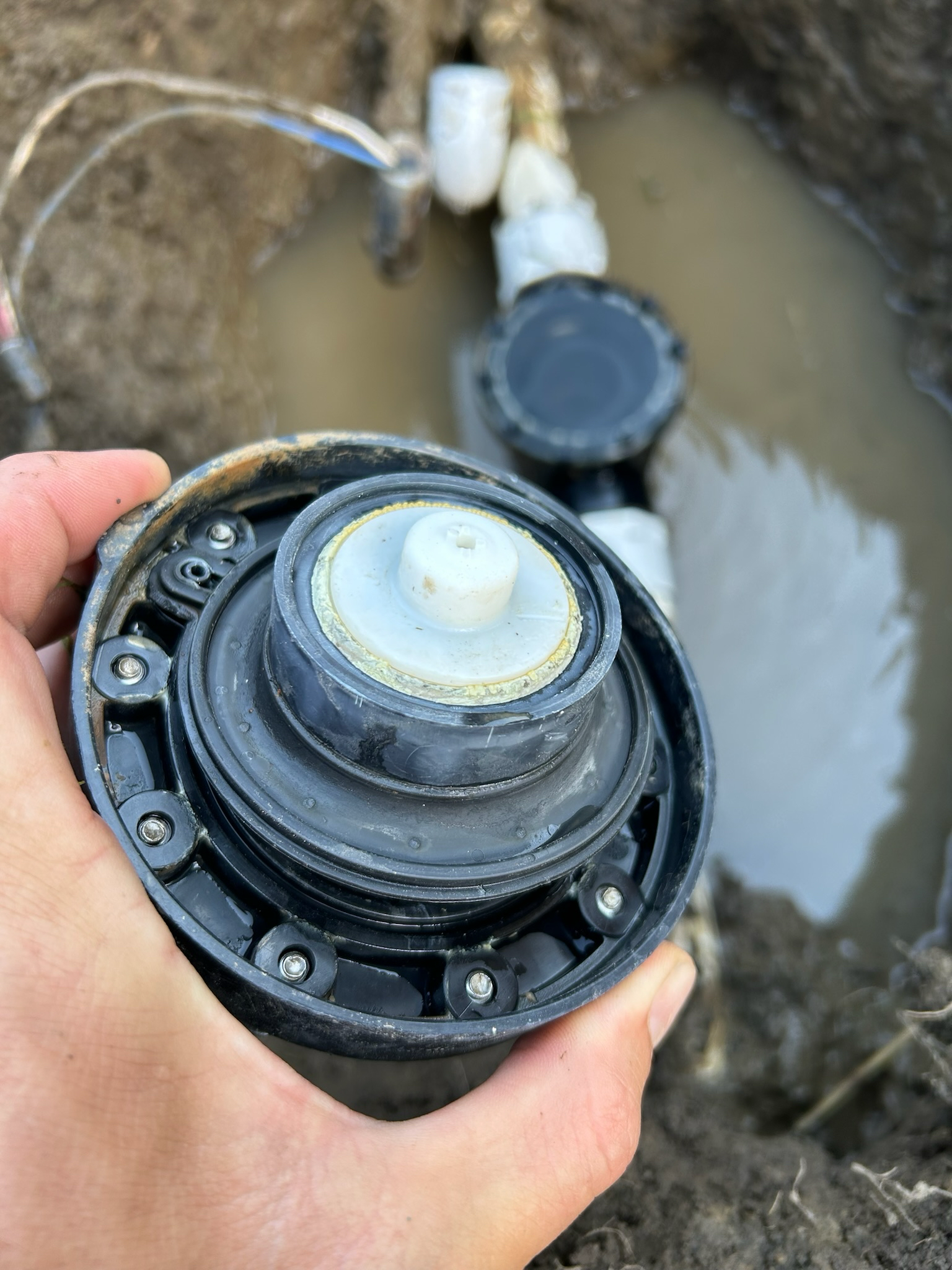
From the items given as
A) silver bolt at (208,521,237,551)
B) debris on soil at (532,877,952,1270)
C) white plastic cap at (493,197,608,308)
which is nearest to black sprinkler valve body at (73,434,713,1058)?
silver bolt at (208,521,237,551)

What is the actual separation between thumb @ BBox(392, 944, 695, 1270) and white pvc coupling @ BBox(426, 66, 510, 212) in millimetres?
2102

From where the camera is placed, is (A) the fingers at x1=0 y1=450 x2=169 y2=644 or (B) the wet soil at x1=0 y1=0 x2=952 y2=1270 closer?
(A) the fingers at x1=0 y1=450 x2=169 y2=644

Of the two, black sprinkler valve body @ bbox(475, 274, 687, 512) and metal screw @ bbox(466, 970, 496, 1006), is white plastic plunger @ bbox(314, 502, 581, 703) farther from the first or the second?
black sprinkler valve body @ bbox(475, 274, 687, 512)

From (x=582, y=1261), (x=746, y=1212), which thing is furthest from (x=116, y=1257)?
(x=746, y=1212)

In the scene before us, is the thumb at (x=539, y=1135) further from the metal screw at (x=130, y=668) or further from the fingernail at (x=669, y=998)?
the metal screw at (x=130, y=668)

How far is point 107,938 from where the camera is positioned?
0.90 metres

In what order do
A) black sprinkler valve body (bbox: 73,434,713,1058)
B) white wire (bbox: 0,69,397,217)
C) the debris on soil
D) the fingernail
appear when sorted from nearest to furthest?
black sprinkler valve body (bbox: 73,434,713,1058), the fingernail, the debris on soil, white wire (bbox: 0,69,397,217)

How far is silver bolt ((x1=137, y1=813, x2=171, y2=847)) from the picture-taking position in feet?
3.31

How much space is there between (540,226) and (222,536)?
1.56m

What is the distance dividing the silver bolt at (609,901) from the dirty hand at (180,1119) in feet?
0.35

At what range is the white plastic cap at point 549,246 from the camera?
93.0 inches

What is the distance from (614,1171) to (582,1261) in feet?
1.11

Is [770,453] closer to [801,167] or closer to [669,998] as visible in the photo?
[801,167]

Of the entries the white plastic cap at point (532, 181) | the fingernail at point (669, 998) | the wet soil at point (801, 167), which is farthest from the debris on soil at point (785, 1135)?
the white plastic cap at point (532, 181)
